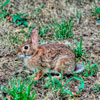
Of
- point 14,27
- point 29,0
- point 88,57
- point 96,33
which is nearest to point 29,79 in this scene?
point 88,57

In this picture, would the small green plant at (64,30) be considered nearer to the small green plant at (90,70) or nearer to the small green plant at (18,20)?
the small green plant at (18,20)

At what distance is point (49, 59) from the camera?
5199 millimetres

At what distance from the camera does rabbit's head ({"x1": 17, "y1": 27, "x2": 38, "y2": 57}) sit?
16.4 feet

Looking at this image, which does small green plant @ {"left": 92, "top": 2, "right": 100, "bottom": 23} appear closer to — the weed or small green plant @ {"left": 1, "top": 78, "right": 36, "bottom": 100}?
the weed

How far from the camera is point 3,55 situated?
18.9ft

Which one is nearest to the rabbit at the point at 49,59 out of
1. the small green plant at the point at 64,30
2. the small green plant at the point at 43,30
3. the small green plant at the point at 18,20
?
the small green plant at the point at 64,30

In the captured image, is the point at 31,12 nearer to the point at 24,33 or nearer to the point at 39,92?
the point at 24,33

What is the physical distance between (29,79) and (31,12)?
2556 mm

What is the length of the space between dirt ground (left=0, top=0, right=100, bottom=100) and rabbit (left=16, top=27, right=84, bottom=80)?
28 centimetres

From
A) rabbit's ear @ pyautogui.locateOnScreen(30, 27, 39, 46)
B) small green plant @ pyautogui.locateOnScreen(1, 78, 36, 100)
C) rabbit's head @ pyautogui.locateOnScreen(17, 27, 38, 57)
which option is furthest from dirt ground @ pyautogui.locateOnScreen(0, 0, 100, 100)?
rabbit's ear @ pyautogui.locateOnScreen(30, 27, 39, 46)

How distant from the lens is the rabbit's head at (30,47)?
500 cm

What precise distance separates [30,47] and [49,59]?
443 mm

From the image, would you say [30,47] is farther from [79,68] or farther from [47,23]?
[47,23]

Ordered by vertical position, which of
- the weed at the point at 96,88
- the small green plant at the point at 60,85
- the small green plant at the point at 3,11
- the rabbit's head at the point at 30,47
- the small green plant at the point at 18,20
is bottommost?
the weed at the point at 96,88
